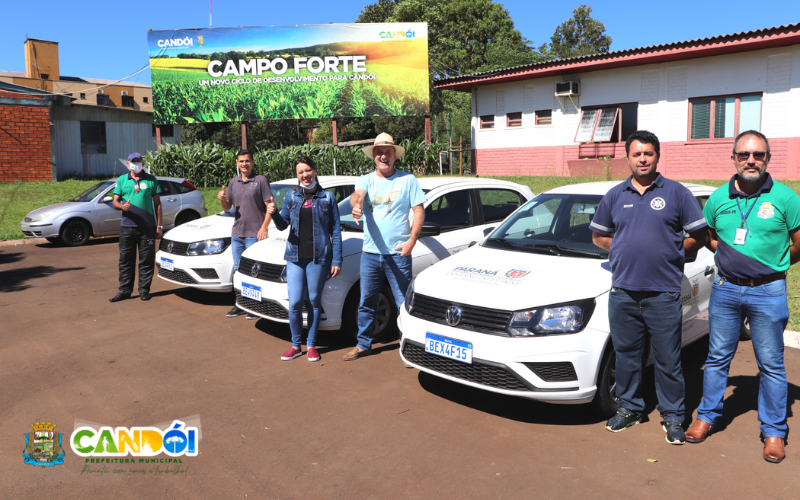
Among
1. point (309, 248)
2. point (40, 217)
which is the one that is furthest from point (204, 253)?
point (40, 217)

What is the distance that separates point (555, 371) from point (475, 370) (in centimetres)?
53

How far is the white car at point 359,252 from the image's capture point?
226 inches

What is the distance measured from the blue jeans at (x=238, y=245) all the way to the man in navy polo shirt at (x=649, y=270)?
166 inches

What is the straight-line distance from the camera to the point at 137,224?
7.95 metres

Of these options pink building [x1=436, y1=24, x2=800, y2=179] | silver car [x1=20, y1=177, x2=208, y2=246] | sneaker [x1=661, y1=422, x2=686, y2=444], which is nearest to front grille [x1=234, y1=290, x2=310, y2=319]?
sneaker [x1=661, y1=422, x2=686, y2=444]

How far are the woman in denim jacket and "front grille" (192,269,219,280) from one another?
6.99ft

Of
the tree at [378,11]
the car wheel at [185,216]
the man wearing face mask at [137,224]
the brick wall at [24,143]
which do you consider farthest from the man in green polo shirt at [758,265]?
the tree at [378,11]

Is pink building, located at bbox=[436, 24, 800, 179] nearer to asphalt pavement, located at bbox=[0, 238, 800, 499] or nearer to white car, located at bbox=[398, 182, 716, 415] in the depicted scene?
asphalt pavement, located at bbox=[0, 238, 800, 499]

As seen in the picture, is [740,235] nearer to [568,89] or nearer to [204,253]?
[204,253]

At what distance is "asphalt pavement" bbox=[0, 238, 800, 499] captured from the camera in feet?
11.0

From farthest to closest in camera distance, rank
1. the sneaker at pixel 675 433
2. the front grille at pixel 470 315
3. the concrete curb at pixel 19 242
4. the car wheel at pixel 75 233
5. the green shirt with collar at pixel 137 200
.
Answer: the concrete curb at pixel 19 242 < the car wheel at pixel 75 233 < the green shirt with collar at pixel 137 200 < the front grille at pixel 470 315 < the sneaker at pixel 675 433

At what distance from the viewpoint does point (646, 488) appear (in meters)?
3.27

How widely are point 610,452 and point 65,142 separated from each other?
27.6 metres

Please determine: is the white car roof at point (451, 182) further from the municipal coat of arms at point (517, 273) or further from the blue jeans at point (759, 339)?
the blue jeans at point (759, 339)
